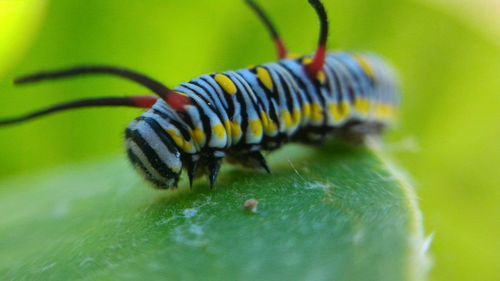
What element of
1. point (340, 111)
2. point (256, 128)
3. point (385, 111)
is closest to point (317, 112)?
point (340, 111)

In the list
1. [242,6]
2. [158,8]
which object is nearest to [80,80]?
[158,8]

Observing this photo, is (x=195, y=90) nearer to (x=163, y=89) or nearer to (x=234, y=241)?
(x=163, y=89)

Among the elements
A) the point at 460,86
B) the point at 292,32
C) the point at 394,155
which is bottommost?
the point at 394,155

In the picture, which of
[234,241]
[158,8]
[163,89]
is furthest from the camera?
[158,8]

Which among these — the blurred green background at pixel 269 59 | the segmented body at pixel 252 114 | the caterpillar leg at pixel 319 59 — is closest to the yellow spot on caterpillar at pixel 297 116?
the segmented body at pixel 252 114

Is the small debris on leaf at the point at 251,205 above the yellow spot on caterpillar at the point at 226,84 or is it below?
below

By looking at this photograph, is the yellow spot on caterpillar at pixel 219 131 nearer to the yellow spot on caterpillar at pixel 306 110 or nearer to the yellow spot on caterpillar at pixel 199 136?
the yellow spot on caterpillar at pixel 199 136

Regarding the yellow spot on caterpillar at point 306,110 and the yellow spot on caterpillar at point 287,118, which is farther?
the yellow spot on caterpillar at point 306,110
